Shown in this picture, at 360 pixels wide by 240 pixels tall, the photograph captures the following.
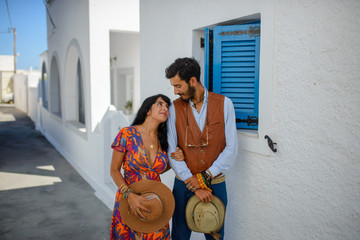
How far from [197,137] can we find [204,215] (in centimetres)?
61

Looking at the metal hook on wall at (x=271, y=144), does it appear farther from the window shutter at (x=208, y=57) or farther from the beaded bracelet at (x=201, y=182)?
the window shutter at (x=208, y=57)

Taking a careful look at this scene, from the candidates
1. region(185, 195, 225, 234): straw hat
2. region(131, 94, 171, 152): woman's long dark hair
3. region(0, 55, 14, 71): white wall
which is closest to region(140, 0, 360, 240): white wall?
region(185, 195, 225, 234): straw hat

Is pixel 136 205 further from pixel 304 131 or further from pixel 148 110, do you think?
pixel 304 131

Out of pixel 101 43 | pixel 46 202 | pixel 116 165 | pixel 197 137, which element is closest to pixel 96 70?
pixel 101 43

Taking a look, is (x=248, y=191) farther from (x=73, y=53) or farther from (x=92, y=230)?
(x=73, y=53)

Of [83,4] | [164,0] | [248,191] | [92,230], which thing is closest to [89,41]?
[83,4]

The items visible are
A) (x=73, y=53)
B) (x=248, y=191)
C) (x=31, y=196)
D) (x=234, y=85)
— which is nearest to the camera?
(x=248, y=191)

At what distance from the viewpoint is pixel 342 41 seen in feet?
6.97

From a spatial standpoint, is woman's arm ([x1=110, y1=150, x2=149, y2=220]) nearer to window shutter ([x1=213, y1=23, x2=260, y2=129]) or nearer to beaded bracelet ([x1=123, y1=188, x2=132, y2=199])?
beaded bracelet ([x1=123, y1=188, x2=132, y2=199])

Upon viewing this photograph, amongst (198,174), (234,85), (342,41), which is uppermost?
(342,41)

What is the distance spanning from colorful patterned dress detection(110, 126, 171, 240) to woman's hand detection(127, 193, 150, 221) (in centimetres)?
21

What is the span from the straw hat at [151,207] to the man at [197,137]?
0.60 ft

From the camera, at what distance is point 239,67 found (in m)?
3.26

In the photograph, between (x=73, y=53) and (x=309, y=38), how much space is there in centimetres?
838
